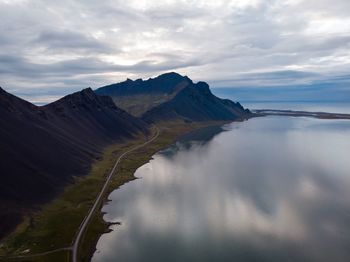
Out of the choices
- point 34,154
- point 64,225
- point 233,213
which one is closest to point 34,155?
point 34,154

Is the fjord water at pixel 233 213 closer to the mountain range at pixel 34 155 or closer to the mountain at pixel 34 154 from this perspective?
the mountain range at pixel 34 155

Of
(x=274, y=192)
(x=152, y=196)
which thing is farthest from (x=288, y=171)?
(x=152, y=196)

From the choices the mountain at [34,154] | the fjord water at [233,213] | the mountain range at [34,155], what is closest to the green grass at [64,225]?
the mountain range at [34,155]

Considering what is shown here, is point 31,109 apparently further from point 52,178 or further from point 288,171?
point 288,171

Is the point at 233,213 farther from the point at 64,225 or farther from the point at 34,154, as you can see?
the point at 34,154

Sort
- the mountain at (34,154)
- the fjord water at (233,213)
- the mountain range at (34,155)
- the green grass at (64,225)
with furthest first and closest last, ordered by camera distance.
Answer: the mountain at (34,154) → the mountain range at (34,155) → the green grass at (64,225) → the fjord water at (233,213)

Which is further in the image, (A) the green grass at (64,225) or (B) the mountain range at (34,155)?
(B) the mountain range at (34,155)
